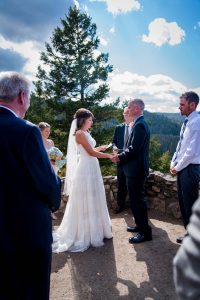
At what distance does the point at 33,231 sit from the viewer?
1.95 m

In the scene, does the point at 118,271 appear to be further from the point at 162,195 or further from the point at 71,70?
the point at 71,70

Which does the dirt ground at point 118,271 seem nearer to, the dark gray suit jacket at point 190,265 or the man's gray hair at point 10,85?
the man's gray hair at point 10,85

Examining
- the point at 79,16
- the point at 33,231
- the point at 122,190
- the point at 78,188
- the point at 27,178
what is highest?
the point at 79,16

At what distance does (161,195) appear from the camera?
6.20m

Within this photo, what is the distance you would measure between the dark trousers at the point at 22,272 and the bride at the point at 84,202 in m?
2.43

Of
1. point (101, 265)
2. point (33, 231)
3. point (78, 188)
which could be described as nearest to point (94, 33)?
point (78, 188)

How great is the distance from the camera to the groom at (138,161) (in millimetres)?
4355

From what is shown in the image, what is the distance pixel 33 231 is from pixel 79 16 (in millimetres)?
18583

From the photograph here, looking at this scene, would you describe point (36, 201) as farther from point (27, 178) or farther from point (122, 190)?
point (122, 190)

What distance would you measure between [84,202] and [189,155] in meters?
1.91

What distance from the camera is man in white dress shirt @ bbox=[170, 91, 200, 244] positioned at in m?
3.99

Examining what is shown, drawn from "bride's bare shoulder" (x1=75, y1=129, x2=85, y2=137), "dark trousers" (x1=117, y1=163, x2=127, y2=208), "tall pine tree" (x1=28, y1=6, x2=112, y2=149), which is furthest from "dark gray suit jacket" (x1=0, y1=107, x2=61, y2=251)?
"tall pine tree" (x1=28, y1=6, x2=112, y2=149)

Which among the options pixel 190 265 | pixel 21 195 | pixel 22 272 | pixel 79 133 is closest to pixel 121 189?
pixel 79 133

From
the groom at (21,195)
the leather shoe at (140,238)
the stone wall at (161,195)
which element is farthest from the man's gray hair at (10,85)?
the stone wall at (161,195)
